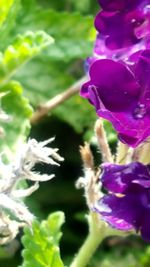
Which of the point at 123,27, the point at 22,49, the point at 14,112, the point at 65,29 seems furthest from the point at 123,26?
the point at 65,29

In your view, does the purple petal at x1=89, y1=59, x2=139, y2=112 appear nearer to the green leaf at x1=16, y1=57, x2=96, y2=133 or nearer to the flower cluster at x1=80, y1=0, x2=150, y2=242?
the flower cluster at x1=80, y1=0, x2=150, y2=242

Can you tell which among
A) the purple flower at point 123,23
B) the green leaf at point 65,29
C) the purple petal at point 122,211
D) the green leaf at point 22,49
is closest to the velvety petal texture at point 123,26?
the purple flower at point 123,23

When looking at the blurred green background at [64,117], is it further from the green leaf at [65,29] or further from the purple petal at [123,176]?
the purple petal at [123,176]

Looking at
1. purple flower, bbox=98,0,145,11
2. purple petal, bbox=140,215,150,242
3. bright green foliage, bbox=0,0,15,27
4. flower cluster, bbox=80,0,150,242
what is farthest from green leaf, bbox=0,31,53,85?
purple petal, bbox=140,215,150,242

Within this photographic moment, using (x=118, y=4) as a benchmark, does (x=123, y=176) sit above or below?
below

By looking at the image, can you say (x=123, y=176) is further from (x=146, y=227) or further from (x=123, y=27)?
(x=123, y=27)

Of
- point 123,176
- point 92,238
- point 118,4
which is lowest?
point 92,238

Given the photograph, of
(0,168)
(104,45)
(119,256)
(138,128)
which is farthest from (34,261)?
(119,256)
